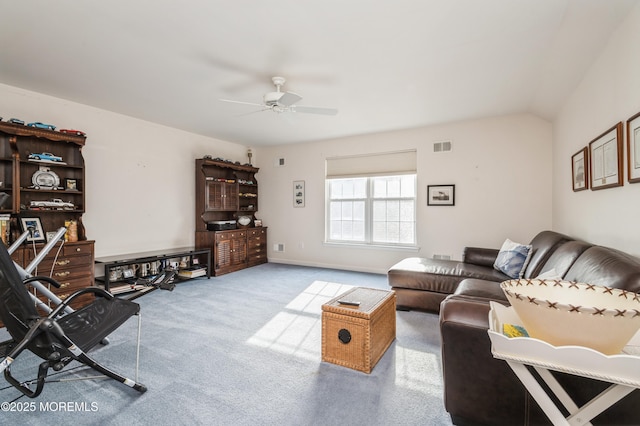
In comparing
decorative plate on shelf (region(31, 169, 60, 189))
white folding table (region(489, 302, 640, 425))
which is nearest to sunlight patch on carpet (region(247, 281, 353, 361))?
white folding table (region(489, 302, 640, 425))

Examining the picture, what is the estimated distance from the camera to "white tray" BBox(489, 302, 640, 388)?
2.69 feet

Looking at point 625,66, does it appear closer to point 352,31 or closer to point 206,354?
point 352,31

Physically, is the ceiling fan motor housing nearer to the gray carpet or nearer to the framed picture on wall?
the gray carpet

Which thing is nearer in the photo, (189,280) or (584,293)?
(584,293)

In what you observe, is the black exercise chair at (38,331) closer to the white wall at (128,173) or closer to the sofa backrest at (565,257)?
the white wall at (128,173)

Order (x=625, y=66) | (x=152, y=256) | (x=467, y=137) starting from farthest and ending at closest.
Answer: (x=467, y=137) → (x=152, y=256) → (x=625, y=66)

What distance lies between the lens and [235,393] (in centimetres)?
188

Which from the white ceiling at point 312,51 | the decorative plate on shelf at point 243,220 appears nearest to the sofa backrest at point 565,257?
the white ceiling at point 312,51

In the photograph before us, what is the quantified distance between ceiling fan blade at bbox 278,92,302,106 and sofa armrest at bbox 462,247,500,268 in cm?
295

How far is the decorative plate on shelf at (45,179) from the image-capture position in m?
3.38

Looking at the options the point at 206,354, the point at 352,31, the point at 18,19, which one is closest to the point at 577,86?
the point at 352,31

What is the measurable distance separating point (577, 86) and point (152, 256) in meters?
5.59

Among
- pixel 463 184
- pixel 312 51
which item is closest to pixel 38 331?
pixel 312 51

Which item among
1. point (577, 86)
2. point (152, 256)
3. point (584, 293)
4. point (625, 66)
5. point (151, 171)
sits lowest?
point (152, 256)
